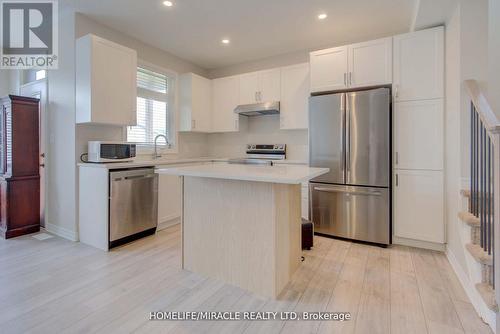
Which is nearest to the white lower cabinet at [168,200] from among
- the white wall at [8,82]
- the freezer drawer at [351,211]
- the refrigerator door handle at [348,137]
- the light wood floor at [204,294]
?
the light wood floor at [204,294]

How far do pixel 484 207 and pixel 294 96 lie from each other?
8.92 ft

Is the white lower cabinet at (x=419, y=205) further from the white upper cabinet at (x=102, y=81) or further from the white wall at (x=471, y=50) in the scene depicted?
the white upper cabinet at (x=102, y=81)

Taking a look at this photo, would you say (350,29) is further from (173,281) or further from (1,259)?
(1,259)

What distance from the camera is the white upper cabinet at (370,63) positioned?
2982 millimetres

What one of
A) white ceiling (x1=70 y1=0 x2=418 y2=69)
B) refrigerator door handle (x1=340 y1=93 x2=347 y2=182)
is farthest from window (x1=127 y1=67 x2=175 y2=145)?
refrigerator door handle (x1=340 y1=93 x2=347 y2=182)

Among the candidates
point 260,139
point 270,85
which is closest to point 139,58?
point 270,85

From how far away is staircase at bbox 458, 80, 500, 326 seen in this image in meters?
1.50

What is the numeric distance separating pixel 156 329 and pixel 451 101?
3.26 meters

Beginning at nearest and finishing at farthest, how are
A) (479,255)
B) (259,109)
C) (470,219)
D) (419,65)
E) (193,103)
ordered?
(479,255)
(470,219)
(419,65)
(259,109)
(193,103)

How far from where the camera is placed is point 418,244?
294cm

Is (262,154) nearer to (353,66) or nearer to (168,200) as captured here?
(168,200)

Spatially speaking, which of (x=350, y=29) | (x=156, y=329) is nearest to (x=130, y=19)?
(x=350, y=29)

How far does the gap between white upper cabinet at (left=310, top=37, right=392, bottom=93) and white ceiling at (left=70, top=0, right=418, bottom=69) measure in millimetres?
358

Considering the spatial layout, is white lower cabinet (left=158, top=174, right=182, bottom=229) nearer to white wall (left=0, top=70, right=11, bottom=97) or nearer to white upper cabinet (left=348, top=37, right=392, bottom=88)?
white upper cabinet (left=348, top=37, right=392, bottom=88)
